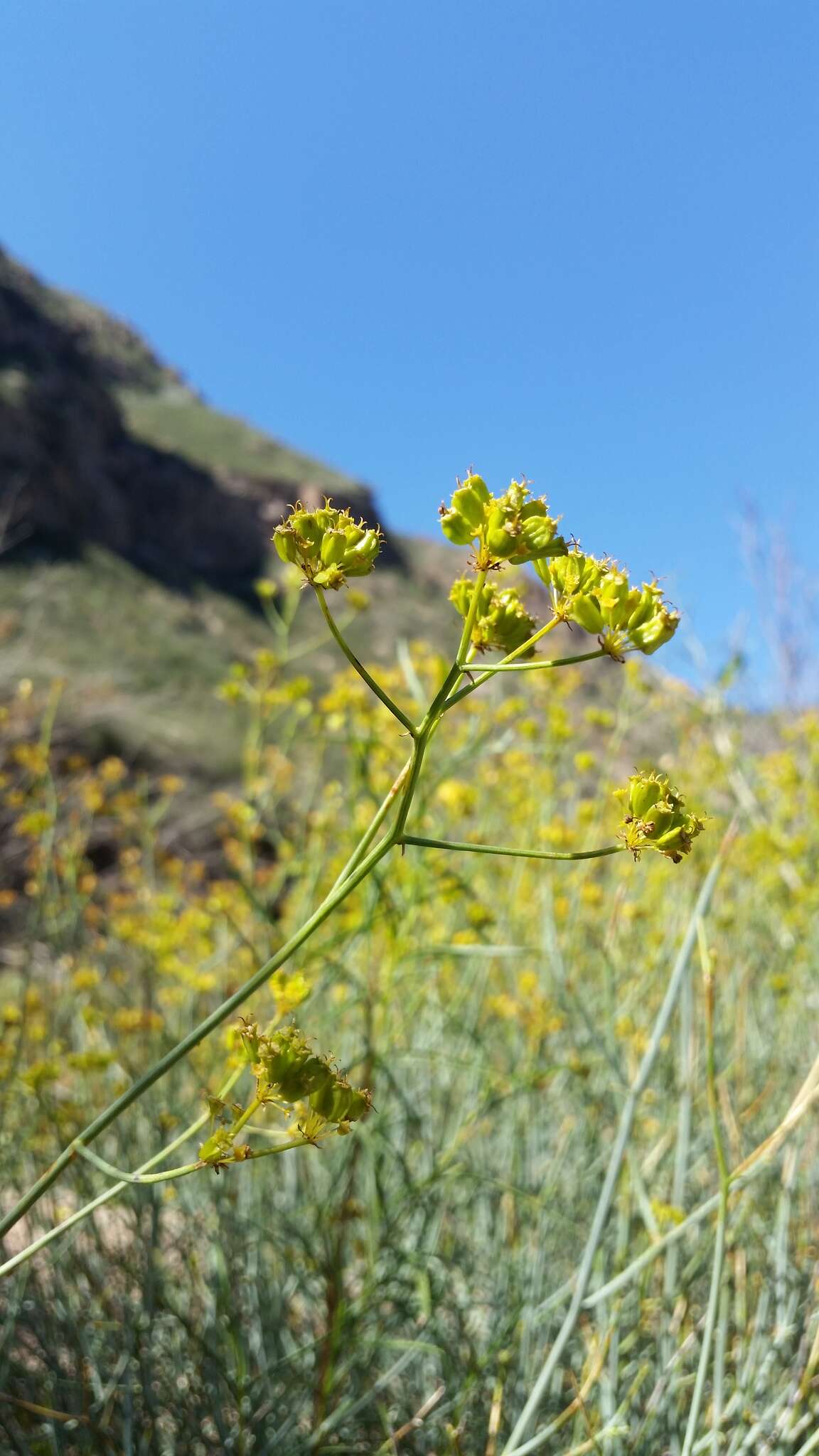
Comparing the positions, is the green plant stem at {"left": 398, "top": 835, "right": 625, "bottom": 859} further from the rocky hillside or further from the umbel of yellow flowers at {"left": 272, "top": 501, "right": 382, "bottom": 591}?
the rocky hillside

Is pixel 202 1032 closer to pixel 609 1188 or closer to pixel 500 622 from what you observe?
pixel 500 622

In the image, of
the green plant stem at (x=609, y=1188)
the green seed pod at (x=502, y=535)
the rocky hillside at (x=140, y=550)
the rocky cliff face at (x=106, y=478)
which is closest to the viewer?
the green seed pod at (x=502, y=535)

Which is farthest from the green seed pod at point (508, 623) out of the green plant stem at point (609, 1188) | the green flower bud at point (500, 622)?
the green plant stem at point (609, 1188)

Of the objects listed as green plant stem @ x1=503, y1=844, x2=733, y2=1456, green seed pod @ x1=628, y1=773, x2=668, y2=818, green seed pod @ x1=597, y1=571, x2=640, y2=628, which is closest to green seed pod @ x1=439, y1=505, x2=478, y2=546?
green seed pod @ x1=597, y1=571, x2=640, y2=628

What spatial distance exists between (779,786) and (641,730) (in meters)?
3.48

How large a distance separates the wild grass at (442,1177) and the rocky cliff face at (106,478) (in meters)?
16.4

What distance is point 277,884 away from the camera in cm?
186

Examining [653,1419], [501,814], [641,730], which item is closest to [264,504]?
[641,730]

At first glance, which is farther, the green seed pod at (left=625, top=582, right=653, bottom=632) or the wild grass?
the wild grass

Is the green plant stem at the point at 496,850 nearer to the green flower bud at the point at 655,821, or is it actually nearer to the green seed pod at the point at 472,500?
the green flower bud at the point at 655,821

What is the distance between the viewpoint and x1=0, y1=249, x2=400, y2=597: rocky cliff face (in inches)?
790

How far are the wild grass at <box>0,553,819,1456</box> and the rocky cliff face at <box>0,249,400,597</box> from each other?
16.4m

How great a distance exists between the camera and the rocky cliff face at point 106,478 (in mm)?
20078

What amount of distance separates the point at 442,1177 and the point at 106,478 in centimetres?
2435
